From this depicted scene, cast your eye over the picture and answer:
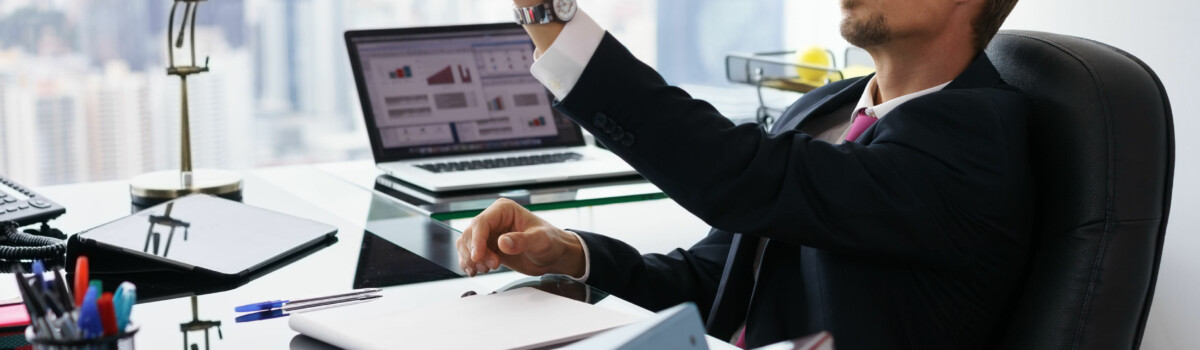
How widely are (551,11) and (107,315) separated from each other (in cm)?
48

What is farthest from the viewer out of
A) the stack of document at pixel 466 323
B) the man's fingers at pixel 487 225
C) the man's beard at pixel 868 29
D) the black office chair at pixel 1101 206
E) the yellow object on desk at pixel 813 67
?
the yellow object on desk at pixel 813 67

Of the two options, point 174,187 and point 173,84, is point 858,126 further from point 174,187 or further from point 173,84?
point 173,84

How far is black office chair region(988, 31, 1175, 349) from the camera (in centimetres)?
100

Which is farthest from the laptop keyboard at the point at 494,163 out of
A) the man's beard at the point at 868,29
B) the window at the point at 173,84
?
the window at the point at 173,84

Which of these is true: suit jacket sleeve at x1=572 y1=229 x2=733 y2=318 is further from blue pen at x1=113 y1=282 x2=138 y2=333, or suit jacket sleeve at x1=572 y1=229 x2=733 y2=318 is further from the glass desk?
blue pen at x1=113 y1=282 x2=138 y2=333

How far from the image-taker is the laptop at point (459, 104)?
6.54ft

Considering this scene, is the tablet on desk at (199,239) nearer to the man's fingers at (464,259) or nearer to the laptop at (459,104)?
the man's fingers at (464,259)

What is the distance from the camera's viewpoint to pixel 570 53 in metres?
1.01

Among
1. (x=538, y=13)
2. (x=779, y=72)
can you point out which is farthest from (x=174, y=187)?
(x=779, y=72)

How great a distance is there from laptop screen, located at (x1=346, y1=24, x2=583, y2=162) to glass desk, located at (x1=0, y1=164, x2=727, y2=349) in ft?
0.54

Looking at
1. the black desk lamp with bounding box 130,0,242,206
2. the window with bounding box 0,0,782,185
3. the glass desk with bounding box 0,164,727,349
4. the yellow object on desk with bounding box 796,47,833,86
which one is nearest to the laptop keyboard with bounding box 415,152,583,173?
the glass desk with bounding box 0,164,727,349

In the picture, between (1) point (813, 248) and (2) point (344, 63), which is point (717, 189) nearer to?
(1) point (813, 248)

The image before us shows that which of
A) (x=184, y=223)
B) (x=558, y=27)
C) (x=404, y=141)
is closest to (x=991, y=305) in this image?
(x=558, y=27)

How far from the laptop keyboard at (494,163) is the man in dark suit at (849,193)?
69 cm
